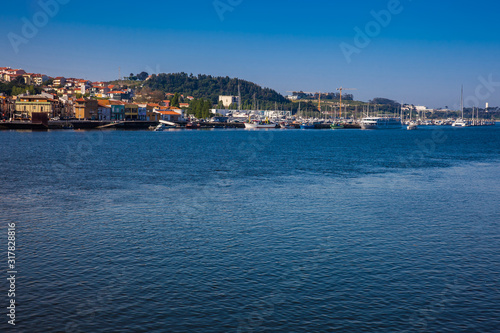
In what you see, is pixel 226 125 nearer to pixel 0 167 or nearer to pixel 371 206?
pixel 0 167

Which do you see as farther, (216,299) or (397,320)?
(216,299)

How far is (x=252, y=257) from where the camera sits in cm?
1370

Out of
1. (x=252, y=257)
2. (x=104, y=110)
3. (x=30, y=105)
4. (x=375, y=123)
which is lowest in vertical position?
(x=252, y=257)

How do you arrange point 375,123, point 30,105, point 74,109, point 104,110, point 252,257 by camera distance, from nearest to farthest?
point 252,257, point 30,105, point 104,110, point 74,109, point 375,123

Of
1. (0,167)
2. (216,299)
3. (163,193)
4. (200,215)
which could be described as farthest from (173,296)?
(0,167)

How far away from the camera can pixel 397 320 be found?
9.70m

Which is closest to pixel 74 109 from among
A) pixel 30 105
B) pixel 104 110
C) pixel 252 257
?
pixel 104 110

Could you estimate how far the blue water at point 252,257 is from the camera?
9.77m

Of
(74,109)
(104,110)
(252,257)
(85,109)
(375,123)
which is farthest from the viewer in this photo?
(375,123)

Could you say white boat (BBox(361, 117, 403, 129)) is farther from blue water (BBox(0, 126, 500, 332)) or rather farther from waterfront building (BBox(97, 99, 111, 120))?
blue water (BBox(0, 126, 500, 332))

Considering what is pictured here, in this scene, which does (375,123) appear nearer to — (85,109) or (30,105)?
(85,109)

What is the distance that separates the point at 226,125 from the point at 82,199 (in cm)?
15786

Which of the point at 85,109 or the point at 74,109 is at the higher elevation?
the point at 74,109

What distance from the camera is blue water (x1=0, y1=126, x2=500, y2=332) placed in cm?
977
